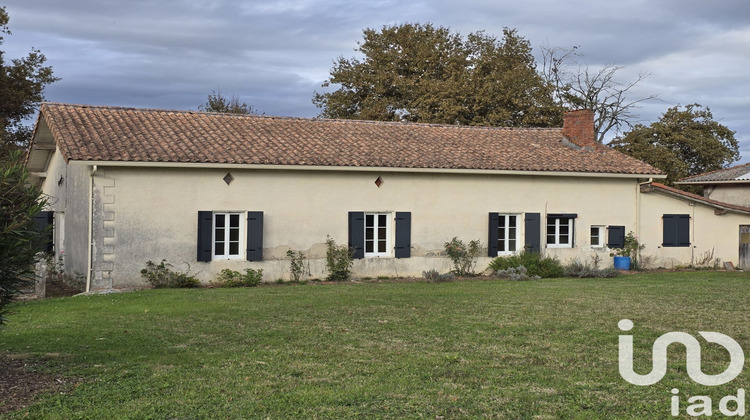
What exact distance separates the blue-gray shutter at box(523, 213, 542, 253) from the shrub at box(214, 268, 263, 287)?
739 centimetres

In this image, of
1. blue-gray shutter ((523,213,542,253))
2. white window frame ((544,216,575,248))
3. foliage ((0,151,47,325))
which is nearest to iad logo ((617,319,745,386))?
foliage ((0,151,47,325))

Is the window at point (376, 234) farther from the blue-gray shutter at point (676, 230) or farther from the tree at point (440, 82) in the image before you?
the tree at point (440, 82)

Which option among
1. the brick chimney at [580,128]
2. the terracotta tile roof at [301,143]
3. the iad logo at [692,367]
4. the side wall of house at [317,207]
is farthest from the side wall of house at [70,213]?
the brick chimney at [580,128]

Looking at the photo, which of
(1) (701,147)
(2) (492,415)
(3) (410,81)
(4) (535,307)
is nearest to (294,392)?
(2) (492,415)

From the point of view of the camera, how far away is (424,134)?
22984 mm

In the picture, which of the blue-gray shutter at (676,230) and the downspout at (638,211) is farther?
the blue-gray shutter at (676,230)

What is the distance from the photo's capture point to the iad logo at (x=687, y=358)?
7266 millimetres

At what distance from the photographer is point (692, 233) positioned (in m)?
23.2

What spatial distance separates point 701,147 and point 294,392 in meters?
34.7

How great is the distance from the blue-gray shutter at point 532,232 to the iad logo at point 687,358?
10360 mm

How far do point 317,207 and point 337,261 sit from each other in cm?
140

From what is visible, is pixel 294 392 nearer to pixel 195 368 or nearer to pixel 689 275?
pixel 195 368

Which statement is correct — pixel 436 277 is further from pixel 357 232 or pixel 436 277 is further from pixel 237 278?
pixel 237 278

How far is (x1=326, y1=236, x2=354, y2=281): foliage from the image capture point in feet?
62.5
